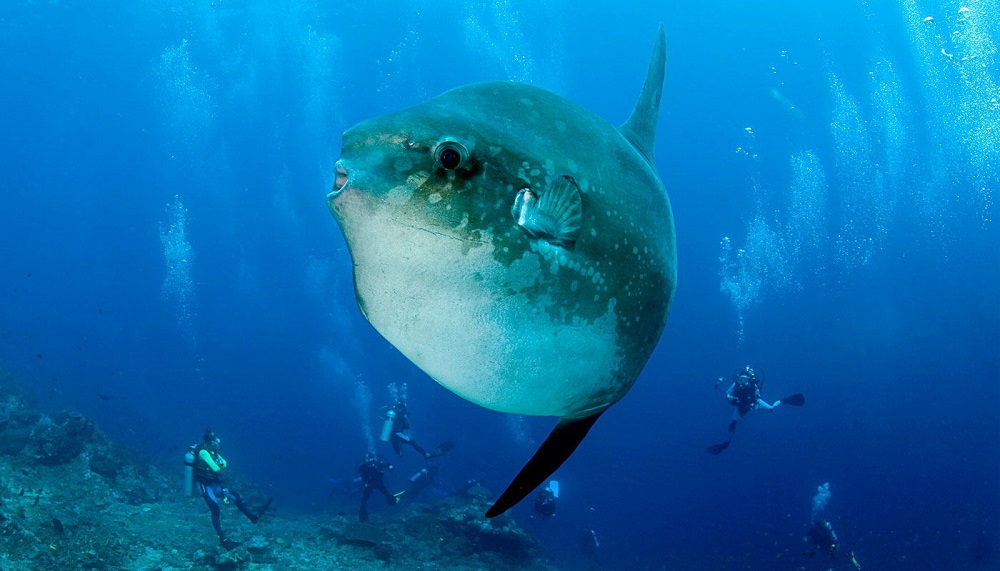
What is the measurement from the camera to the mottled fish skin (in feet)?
3.14

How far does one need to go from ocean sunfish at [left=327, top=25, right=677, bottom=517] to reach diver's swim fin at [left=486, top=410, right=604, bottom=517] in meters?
0.17

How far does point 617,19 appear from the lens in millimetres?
47688

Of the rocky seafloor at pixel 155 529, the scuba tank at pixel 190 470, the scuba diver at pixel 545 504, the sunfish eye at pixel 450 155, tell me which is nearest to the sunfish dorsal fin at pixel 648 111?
the sunfish eye at pixel 450 155

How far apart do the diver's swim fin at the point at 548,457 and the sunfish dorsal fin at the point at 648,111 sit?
42.8 inches

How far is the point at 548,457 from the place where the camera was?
151 centimetres

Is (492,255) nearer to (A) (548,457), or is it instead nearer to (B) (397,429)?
(A) (548,457)

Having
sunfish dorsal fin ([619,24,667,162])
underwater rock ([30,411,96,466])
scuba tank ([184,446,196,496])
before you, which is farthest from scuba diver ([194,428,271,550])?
sunfish dorsal fin ([619,24,667,162])

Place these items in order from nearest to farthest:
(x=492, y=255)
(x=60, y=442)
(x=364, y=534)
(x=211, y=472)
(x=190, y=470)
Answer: (x=492, y=255)
(x=190, y=470)
(x=211, y=472)
(x=364, y=534)
(x=60, y=442)

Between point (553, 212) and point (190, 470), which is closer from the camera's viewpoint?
point (553, 212)

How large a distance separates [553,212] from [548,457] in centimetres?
77

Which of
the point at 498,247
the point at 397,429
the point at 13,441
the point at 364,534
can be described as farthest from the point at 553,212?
the point at 13,441

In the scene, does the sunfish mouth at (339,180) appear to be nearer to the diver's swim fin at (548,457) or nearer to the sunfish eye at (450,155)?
the sunfish eye at (450,155)

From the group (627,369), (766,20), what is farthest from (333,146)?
(627,369)

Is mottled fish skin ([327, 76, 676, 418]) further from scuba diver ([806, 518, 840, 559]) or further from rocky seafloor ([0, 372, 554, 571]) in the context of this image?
scuba diver ([806, 518, 840, 559])
